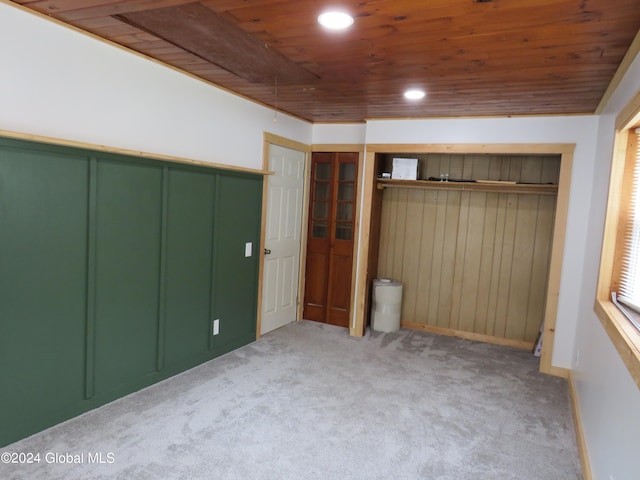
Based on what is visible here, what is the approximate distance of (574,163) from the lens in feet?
12.6

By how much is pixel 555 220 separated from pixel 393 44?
247cm

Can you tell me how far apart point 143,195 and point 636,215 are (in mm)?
3004

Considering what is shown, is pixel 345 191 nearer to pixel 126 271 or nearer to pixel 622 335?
pixel 126 271

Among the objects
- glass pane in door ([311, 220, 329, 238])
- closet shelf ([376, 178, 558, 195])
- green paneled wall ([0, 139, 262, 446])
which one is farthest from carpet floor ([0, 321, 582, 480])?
closet shelf ([376, 178, 558, 195])

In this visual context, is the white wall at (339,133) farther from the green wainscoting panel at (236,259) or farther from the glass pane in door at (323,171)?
the green wainscoting panel at (236,259)

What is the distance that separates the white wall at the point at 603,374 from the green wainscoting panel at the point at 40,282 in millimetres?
2859

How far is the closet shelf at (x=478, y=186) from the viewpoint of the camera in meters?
4.33

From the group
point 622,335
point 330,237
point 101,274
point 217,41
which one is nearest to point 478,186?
point 330,237

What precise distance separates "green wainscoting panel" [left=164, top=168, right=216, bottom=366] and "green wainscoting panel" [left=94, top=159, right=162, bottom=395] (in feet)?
0.44

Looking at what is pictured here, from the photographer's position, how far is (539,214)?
4605 millimetres

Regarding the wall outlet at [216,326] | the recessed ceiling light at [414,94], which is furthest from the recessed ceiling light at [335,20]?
the wall outlet at [216,326]

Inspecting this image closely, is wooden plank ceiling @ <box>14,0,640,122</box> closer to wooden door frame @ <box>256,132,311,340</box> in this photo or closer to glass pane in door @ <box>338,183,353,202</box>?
wooden door frame @ <box>256,132,311,340</box>

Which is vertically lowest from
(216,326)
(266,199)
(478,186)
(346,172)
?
(216,326)

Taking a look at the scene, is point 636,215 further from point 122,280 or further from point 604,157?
point 122,280
